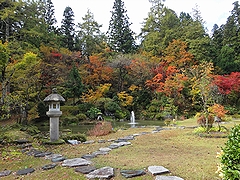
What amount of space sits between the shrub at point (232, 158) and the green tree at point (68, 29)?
71.2 feet

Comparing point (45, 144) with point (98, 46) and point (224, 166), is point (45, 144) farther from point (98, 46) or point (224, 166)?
point (98, 46)

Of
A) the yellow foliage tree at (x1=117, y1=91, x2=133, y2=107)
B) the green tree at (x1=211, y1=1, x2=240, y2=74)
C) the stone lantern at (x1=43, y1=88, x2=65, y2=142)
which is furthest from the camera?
the green tree at (x1=211, y1=1, x2=240, y2=74)

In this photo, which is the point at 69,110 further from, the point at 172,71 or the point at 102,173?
the point at 102,173

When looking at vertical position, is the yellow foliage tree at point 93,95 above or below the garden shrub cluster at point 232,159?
above

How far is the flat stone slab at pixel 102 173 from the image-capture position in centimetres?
296

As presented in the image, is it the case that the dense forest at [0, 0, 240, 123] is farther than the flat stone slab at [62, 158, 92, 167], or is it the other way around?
the dense forest at [0, 0, 240, 123]

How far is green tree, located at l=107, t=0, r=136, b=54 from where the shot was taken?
81.7ft

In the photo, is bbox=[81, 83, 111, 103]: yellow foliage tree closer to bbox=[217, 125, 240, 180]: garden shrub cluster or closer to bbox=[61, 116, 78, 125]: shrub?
bbox=[61, 116, 78, 125]: shrub

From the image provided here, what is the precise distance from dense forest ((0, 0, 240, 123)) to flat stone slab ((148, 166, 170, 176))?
887 cm

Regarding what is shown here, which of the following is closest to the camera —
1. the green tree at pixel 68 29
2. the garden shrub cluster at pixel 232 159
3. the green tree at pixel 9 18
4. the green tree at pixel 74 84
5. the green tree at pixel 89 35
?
the garden shrub cluster at pixel 232 159

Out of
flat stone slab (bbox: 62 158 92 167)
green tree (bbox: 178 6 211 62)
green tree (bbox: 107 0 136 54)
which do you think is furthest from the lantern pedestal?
green tree (bbox: 107 0 136 54)

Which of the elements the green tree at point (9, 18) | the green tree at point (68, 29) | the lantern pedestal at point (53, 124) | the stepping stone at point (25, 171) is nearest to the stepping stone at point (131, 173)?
the stepping stone at point (25, 171)

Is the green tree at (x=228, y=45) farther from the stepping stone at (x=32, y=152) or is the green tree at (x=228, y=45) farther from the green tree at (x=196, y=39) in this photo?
the stepping stone at (x=32, y=152)

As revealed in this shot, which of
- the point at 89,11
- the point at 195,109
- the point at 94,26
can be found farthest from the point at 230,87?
the point at 89,11
